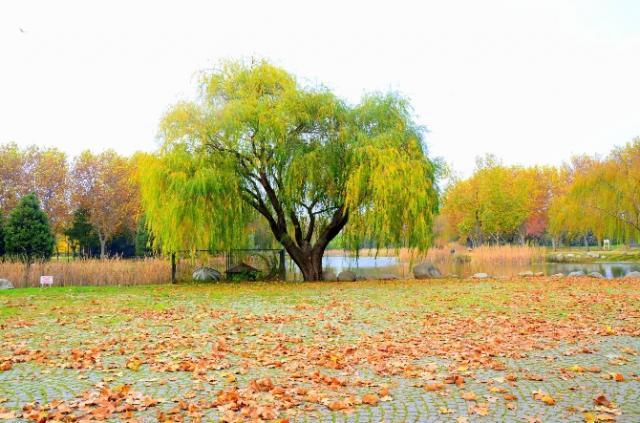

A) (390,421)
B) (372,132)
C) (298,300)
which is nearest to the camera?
(390,421)

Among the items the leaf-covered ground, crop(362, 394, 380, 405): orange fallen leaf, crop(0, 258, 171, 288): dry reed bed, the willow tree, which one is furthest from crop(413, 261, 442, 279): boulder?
crop(362, 394, 380, 405): orange fallen leaf

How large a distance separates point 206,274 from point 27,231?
17094 millimetres

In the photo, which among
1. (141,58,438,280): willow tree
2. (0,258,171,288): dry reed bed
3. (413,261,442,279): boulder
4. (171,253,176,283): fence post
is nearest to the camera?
(141,58,438,280): willow tree

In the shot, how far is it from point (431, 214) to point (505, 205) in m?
30.5

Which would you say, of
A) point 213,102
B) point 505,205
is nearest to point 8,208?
point 213,102

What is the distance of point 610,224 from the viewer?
28484mm

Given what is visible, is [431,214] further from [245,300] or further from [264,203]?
[245,300]

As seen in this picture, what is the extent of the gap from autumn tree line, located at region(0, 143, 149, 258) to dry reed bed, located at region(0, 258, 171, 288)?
799 inches

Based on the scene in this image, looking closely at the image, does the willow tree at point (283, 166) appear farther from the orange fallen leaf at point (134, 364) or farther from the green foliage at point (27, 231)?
the green foliage at point (27, 231)

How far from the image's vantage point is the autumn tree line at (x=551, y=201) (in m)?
28.5

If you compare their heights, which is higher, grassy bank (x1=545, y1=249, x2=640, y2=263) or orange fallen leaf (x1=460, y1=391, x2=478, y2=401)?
grassy bank (x1=545, y1=249, x2=640, y2=263)

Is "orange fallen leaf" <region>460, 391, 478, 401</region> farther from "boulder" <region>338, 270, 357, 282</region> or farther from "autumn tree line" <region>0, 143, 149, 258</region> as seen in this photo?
"autumn tree line" <region>0, 143, 149, 258</region>

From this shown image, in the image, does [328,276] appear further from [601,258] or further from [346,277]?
[601,258]

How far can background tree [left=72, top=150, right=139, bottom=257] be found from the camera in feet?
Result: 143
